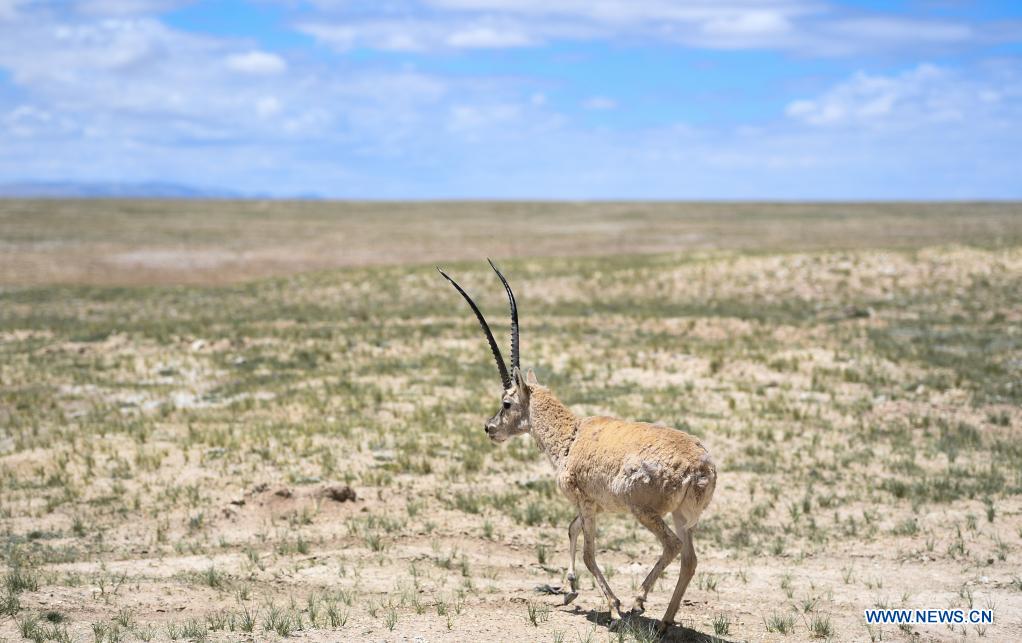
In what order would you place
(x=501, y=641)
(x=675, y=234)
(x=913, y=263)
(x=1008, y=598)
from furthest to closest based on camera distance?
(x=675, y=234) → (x=913, y=263) → (x=1008, y=598) → (x=501, y=641)

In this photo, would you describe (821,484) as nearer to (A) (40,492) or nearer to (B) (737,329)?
(A) (40,492)

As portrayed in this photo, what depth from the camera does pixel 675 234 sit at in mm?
84688

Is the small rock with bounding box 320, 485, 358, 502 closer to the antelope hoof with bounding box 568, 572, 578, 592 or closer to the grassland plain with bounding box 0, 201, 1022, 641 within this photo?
the grassland plain with bounding box 0, 201, 1022, 641

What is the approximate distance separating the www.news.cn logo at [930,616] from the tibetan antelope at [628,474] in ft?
6.32

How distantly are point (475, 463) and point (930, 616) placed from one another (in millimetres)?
7093

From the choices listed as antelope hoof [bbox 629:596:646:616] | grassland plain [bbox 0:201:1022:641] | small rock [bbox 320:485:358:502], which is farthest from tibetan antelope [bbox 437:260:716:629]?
small rock [bbox 320:485:358:502]

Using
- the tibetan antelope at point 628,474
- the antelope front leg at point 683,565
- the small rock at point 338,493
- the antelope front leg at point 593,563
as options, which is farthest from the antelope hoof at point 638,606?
the small rock at point 338,493

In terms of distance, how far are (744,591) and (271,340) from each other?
1956cm

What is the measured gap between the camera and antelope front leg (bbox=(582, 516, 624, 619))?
812 cm

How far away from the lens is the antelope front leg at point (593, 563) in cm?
812

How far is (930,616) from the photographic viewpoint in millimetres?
8438

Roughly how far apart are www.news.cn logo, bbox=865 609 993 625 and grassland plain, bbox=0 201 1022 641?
0.60 ft

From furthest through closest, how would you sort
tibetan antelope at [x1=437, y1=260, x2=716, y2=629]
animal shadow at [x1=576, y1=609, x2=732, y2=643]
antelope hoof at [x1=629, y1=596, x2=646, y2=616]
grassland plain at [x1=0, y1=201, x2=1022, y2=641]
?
grassland plain at [x1=0, y1=201, x2=1022, y2=641] < antelope hoof at [x1=629, y1=596, x2=646, y2=616] < animal shadow at [x1=576, y1=609, x2=732, y2=643] < tibetan antelope at [x1=437, y1=260, x2=716, y2=629]

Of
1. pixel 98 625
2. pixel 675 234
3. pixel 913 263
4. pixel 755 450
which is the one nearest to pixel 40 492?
pixel 98 625
